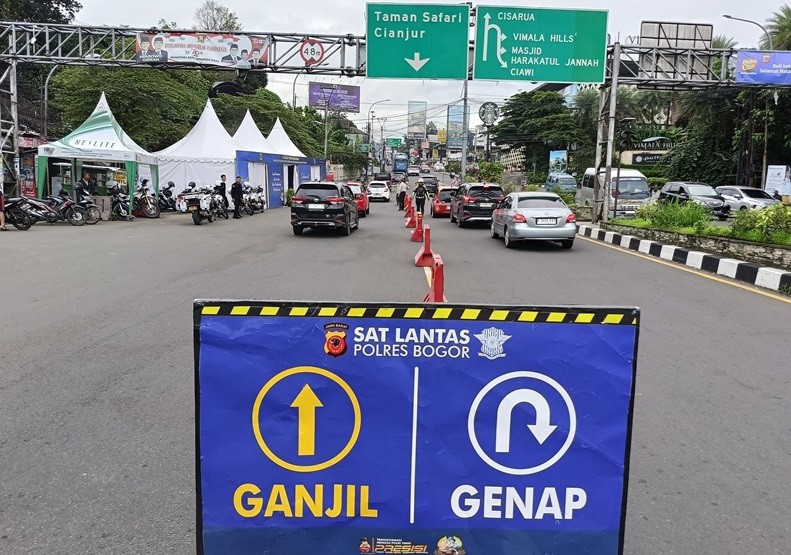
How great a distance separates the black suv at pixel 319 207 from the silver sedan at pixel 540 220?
5.01 meters

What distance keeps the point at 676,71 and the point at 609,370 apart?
21.0 meters

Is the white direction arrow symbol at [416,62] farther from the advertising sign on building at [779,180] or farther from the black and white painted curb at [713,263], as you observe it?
the advertising sign on building at [779,180]

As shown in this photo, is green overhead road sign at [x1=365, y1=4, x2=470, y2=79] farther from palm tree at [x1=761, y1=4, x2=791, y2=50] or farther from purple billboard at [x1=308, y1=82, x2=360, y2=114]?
purple billboard at [x1=308, y1=82, x2=360, y2=114]

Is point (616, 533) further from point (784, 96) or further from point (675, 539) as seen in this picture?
point (784, 96)

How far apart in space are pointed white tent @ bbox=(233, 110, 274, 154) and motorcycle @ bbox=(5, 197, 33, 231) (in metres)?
13.3

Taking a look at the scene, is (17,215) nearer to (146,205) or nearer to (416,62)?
(146,205)

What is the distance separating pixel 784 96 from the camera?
100ft

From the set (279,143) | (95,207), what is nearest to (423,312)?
(95,207)

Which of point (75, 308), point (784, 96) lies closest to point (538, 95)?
point (784, 96)

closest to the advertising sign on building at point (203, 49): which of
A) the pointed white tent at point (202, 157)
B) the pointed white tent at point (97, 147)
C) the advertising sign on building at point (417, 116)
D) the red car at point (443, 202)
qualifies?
the pointed white tent at point (97, 147)

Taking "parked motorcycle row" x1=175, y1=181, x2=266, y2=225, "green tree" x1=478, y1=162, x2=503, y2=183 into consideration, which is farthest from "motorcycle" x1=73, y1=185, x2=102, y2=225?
"green tree" x1=478, y1=162, x2=503, y2=183

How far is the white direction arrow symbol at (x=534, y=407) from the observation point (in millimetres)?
2521

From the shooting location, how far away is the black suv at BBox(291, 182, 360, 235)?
706 inches

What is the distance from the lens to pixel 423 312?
2492 millimetres
